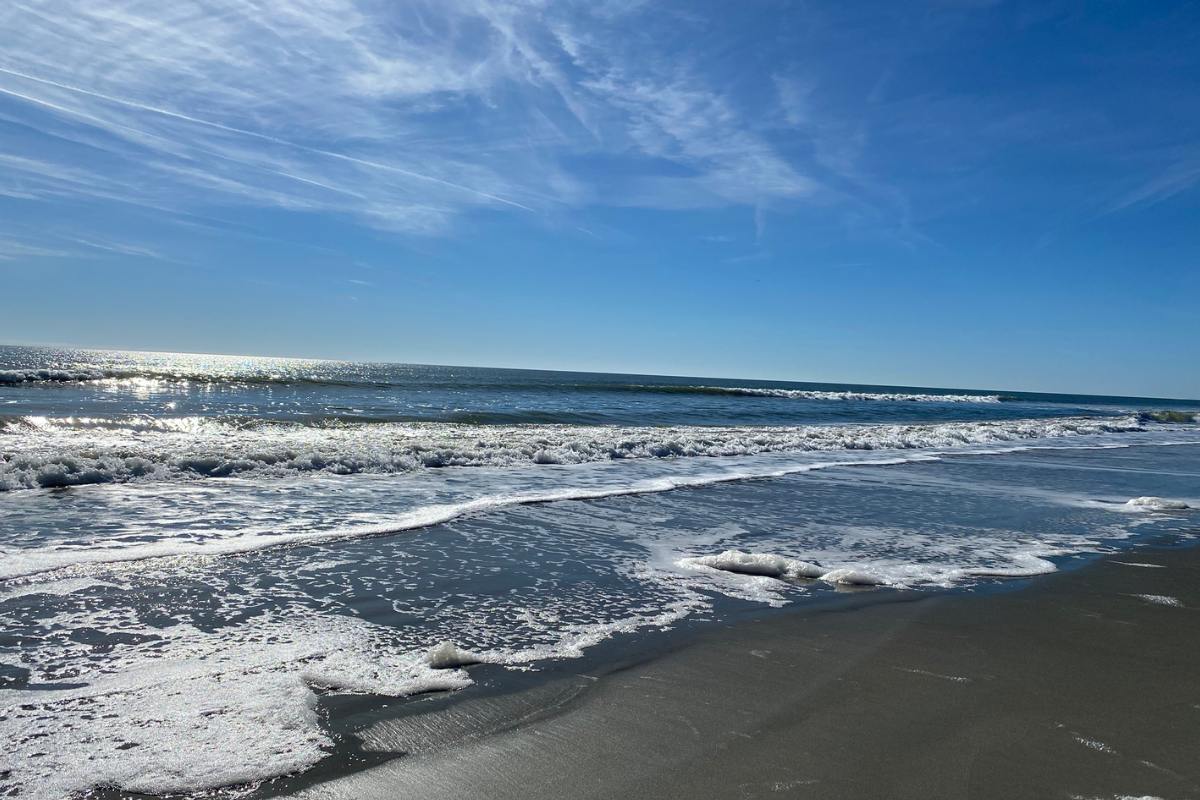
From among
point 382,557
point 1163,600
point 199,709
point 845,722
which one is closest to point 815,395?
point 1163,600

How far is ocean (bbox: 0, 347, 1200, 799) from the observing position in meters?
3.18

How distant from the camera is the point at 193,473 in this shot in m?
10.5

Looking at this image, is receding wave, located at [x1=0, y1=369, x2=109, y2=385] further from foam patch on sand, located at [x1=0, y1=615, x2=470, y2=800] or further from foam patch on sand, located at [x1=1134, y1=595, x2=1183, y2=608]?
foam patch on sand, located at [x1=1134, y1=595, x2=1183, y2=608]

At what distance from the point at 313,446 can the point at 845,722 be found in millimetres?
12241

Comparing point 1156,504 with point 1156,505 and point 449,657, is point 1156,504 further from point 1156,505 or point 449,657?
point 449,657

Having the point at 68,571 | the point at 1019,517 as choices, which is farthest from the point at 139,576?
the point at 1019,517

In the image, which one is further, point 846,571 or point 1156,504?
point 1156,504

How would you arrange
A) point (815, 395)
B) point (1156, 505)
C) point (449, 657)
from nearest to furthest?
point (449, 657) < point (1156, 505) < point (815, 395)

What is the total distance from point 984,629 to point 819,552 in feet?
7.75

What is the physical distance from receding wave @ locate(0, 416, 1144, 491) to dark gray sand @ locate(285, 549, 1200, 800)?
9.08 m

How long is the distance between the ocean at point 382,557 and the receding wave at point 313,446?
82 millimetres

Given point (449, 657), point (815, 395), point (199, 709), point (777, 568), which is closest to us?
point (199, 709)

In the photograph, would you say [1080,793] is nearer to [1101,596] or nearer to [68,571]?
[1101,596]

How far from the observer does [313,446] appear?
13.4 metres
